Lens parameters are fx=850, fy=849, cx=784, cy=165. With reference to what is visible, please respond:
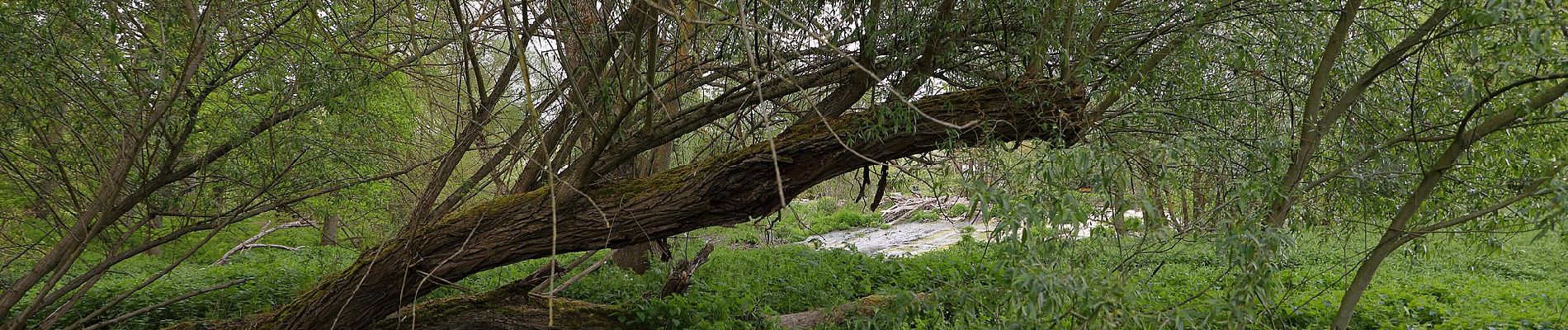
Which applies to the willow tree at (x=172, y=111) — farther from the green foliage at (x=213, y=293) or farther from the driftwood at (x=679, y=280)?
the driftwood at (x=679, y=280)

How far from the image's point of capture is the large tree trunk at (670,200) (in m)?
3.17

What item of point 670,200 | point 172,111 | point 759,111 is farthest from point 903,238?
point 172,111

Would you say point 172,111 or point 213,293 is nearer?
point 172,111

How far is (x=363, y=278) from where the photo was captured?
3648mm

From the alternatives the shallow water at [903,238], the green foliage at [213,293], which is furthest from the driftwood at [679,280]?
the shallow water at [903,238]

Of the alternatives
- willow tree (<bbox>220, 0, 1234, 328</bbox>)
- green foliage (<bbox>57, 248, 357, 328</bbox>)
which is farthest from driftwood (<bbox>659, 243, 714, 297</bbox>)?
green foliage (<bbox>57, 248, 357, 328</bbox>)

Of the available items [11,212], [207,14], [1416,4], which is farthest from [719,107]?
[11,212]

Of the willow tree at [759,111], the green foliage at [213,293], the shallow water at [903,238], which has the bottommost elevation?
the green foliage at [213,293]

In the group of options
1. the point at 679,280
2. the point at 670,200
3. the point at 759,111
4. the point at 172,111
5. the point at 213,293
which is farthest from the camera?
the point at 213,293

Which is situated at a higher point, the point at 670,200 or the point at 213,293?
the point at 670,200

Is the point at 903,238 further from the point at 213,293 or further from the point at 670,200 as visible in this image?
the point at 670,200

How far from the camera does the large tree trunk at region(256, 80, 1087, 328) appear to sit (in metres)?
3.17

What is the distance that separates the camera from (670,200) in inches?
141

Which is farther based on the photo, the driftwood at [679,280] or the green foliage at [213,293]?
the driftwood at [679,280]
